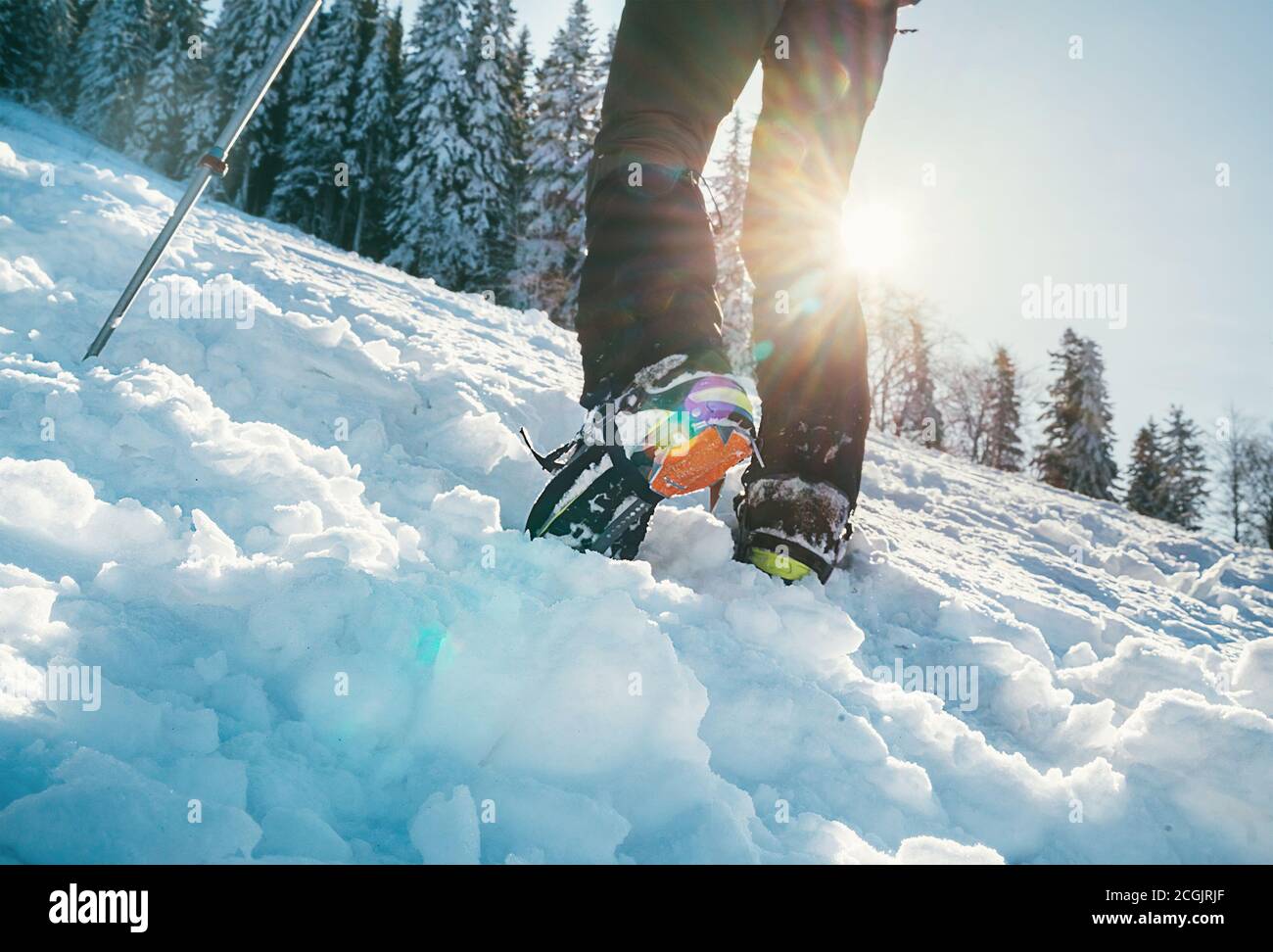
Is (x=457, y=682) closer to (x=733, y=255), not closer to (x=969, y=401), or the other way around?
(x=733, y=255)

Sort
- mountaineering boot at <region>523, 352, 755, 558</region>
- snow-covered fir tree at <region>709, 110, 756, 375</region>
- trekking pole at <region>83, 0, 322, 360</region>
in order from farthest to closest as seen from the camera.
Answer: snow-covered fir tree at <region>709, 110, 756, 375</region> → trekking pole at <region>83, 0, 322, 360</region> → mountaineering boot at <region>523, 352, 755, 558</region>

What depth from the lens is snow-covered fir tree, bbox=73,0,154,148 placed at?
112ft

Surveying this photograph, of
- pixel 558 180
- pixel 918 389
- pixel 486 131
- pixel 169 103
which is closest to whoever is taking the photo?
pixel 558 180

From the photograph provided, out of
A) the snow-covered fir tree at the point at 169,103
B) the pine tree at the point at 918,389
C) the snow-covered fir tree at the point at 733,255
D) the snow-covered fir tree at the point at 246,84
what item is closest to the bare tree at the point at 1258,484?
the pine tree at the point at 918,389

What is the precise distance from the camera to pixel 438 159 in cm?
2528

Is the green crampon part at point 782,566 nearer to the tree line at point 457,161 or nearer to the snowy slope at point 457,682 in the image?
the snowy slope at point 457,682

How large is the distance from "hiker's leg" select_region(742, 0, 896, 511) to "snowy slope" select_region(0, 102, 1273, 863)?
1.20 ft

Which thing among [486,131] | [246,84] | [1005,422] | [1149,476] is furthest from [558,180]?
[1149,476]

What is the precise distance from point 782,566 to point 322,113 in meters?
33.0

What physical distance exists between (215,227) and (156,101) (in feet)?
120

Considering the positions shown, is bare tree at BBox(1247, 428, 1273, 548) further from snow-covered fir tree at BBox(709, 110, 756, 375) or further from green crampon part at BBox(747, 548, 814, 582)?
green crampon part at BBox(747, 548, 814, 582)

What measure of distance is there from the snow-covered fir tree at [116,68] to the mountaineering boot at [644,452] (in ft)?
139

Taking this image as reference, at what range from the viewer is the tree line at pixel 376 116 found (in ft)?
82.4

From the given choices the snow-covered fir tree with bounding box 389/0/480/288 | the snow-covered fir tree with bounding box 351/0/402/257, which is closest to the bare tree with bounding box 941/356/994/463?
the snow-covered fir tree with bounding box 389/0/480/288
